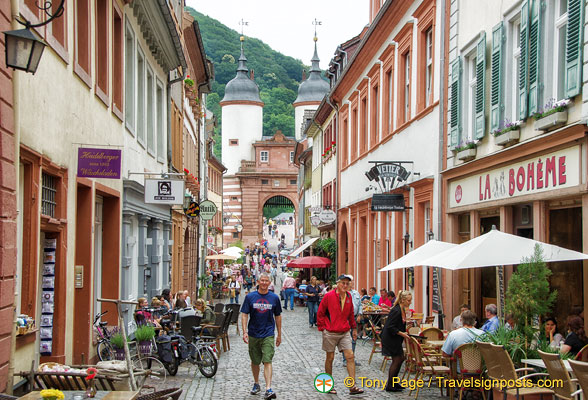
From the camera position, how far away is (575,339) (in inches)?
362

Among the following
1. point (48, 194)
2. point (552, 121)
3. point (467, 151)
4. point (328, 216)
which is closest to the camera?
point (48, 194)

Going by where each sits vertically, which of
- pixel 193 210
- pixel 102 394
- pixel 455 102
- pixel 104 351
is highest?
pixel 455 102

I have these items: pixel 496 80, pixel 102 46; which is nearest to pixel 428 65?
pixel 496 80

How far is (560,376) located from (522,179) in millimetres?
5337

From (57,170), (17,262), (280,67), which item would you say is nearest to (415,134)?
(57,170)

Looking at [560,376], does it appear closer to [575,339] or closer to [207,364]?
[575,339]

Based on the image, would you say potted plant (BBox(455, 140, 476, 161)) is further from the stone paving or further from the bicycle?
the bicycle

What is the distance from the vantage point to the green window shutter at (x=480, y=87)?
46.9 feet

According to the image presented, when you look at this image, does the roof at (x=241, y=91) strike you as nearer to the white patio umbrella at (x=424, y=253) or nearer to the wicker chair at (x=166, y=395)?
the white patio umbrella at (x=424, y=253)

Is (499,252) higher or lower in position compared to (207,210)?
lower

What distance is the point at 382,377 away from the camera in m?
13.3

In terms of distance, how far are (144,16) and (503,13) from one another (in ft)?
26.6

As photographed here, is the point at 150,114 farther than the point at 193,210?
No

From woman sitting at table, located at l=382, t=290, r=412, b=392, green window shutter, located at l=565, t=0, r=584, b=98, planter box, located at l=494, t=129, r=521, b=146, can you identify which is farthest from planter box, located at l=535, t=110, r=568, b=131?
woman sitting at table, located at l=382, t=290, r=412, b=392
